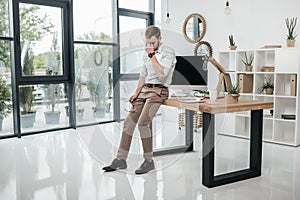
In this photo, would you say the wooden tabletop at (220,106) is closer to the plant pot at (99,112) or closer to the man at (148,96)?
the man at (148,96)

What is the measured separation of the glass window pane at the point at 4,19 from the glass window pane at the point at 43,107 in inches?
31.2

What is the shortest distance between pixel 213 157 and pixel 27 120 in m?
3.16

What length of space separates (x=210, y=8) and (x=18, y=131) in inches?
137

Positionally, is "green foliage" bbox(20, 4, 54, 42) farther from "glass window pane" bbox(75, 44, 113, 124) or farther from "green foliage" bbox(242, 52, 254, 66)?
"green foliage" bbox(242, 52, 254, 66)

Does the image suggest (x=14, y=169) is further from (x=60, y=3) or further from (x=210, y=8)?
(x=210, y=8)

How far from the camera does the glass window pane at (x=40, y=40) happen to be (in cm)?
457

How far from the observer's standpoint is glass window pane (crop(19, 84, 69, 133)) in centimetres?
470

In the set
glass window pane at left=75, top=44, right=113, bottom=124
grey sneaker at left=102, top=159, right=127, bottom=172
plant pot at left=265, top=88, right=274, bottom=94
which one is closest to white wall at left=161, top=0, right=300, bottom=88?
plant pot at left=265, top=88, right=274, bottom=94

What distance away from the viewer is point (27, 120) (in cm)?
475

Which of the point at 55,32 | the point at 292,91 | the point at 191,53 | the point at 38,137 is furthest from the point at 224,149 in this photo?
the point at 55,32

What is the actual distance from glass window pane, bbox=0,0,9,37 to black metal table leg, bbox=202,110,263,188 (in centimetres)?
317

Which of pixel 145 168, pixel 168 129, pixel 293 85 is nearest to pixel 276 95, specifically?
pixel 293 85

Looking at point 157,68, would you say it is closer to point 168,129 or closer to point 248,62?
point 248,62

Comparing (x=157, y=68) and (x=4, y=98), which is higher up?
(x=157, y=68)
